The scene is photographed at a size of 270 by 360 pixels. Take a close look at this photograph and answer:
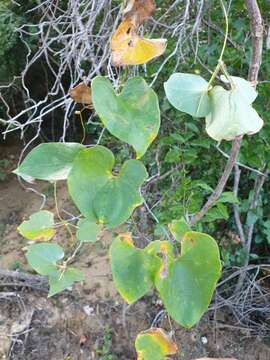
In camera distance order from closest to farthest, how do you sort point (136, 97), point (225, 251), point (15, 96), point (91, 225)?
point (136, 97) → point (91, 225) → point (225, 251) → point (15, 96)

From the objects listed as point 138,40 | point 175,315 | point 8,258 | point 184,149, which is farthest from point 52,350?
point 138,40

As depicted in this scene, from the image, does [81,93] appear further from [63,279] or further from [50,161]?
[63,279]

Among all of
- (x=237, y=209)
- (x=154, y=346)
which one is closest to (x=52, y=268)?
(x=154, y=346)

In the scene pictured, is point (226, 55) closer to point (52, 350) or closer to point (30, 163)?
point (30, 163)

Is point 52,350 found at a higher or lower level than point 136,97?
lower

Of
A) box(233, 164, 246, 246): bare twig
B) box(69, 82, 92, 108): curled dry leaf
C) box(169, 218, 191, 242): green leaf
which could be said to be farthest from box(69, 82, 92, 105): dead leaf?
box(233, 164, 246, 246): bare twig

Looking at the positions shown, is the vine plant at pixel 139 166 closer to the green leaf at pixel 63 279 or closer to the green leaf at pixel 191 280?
the green leaf at pixel 191 280
